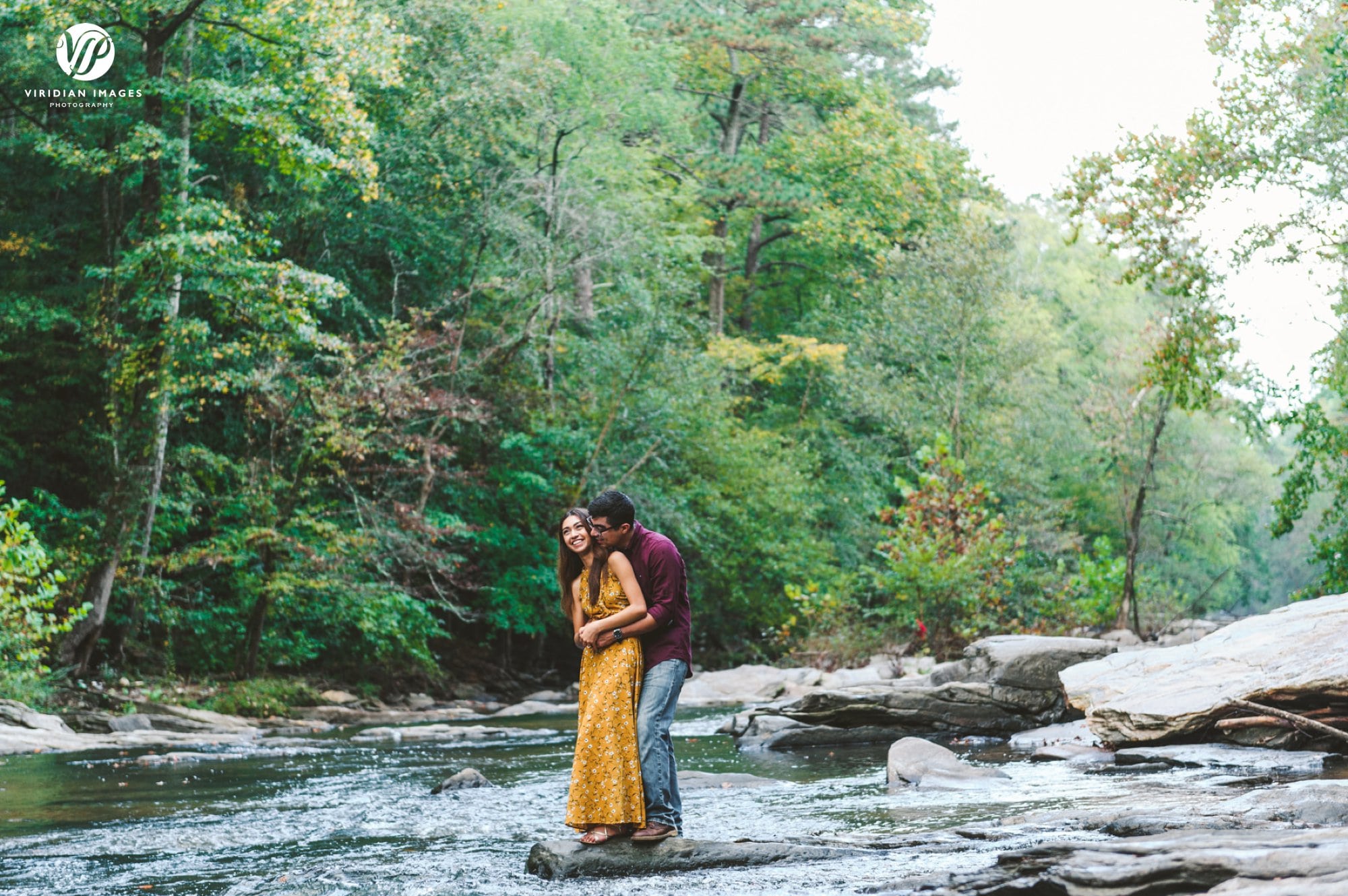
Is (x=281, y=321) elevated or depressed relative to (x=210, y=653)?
elevated

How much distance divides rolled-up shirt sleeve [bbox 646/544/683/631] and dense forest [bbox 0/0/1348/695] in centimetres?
943

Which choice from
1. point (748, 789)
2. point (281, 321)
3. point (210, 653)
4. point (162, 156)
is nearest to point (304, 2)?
point (162, 156)

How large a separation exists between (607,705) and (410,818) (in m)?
3.38

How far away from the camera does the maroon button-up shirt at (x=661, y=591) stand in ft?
21.4

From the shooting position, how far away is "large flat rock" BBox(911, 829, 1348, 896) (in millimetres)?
4336

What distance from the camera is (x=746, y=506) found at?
97.1 ft

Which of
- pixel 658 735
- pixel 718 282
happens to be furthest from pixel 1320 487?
pixel 718 282

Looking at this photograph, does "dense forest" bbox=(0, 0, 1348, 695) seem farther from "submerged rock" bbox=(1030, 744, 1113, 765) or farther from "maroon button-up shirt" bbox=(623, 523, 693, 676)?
"maroon button-up shirt" bbox=(623, 523, 693, 676)

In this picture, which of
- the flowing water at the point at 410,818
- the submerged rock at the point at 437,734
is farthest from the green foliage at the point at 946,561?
the flowing water at the point at 410,818

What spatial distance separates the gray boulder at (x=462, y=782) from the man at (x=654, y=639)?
4618mm

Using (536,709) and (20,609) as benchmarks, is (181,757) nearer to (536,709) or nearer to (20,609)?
(20,609)

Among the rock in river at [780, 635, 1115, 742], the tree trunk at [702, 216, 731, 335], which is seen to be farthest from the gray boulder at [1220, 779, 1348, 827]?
the tree trunk at [702, 216, 731, 335]

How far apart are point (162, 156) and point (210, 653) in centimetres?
803

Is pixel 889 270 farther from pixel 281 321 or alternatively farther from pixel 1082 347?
pixel 281 321
